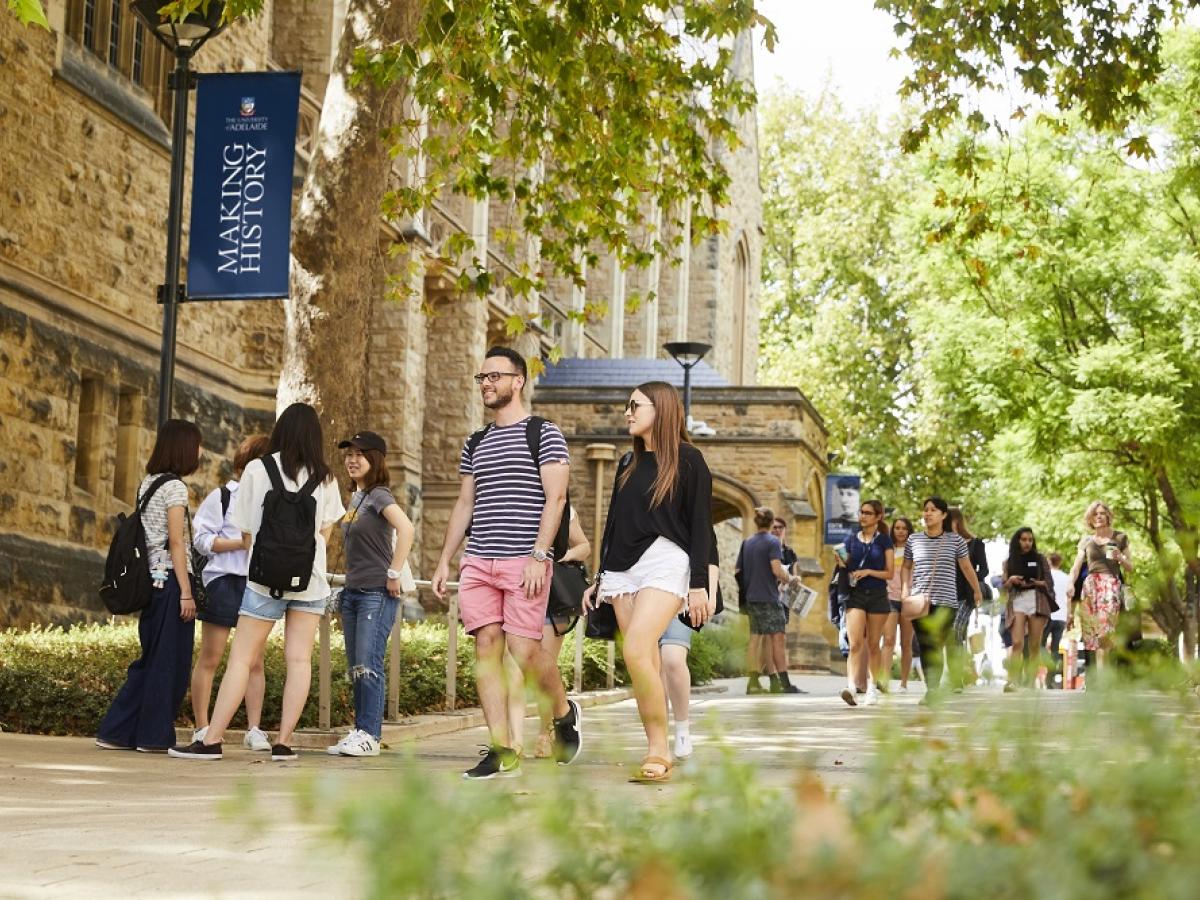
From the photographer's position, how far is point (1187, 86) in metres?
29.9

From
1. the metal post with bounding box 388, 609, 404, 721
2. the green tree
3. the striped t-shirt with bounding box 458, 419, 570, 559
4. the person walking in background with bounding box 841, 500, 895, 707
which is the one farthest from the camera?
the person walking in background with bounding box 841, 500, 895, 707

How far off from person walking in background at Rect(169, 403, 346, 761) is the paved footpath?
32 centimetres

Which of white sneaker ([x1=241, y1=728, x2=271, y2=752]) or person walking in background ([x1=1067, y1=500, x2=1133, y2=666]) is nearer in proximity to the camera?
white sneaker ([x1=241, y1=728, x2=271, y2=752])

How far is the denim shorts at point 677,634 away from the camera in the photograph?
865 centimetres

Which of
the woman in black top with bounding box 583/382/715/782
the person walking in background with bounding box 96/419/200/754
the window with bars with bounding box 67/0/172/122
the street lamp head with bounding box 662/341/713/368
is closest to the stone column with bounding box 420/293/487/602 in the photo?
the street lamp head with bounding box 662/341/713/368

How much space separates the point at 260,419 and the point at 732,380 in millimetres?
26398

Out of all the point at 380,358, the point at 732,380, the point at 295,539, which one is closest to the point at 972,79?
the point at 295,539

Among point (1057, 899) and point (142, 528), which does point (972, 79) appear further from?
point (1057, 899)

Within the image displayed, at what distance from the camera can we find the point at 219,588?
384 inches

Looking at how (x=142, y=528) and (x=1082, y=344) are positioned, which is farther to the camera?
(x=1082, y=344)

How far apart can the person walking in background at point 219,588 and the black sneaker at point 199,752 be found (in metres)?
0.41

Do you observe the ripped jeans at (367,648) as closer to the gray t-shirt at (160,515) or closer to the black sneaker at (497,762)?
the gray t-shirt at (160,515)

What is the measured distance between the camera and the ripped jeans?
9.41 m

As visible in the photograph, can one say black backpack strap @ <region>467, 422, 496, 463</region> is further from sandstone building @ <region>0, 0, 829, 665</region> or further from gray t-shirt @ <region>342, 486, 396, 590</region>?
sandstone building @ <region>0, 0, 829, 665</region>
